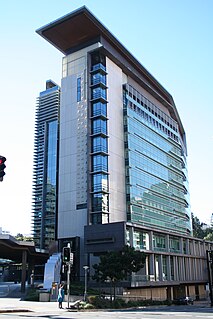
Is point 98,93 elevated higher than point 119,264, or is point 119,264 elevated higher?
point 98,93

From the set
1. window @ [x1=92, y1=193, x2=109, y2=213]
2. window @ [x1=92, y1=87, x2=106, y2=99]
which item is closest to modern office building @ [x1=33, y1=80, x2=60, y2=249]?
window @ [x1=92, y1=193, x2=109, y2=213]

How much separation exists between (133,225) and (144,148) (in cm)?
2388

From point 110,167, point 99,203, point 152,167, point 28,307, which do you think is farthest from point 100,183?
point 28,307

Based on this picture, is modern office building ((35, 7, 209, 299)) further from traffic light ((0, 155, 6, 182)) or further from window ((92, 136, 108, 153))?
traffic light ((0, 155, 6, 182))

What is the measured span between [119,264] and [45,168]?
47842 millimetres

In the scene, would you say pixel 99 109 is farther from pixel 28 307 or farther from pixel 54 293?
pixel 28 307

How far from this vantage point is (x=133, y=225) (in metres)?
57.6

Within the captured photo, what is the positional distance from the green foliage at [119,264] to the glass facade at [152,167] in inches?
990

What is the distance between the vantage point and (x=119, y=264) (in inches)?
1655

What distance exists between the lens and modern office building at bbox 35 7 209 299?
61.3 m

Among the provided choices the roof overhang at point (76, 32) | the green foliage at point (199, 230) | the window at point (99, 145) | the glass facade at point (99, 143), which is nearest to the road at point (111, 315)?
the glass facade at point (99, 143)

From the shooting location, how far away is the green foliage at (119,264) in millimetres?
41969

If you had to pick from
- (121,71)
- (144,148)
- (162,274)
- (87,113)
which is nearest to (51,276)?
(162,274)

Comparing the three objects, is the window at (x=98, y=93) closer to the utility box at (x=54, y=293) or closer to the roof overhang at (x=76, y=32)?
the roof overhang at (x=76, y=32)
